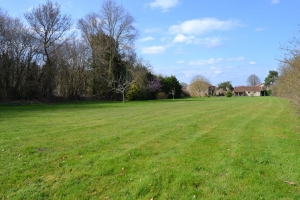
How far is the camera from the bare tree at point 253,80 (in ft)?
357

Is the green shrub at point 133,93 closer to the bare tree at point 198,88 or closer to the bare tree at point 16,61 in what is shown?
the bare tree at point 16,61

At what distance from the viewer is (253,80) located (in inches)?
4318

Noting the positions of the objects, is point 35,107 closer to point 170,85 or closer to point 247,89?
point 170,85

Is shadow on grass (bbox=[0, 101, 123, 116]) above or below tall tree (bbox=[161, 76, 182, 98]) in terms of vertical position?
below

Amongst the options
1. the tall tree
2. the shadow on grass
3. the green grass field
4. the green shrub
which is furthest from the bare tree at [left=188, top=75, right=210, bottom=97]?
the green grass field

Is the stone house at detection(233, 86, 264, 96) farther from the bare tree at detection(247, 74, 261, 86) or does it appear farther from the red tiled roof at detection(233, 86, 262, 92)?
the bare tree at detection(247, 74, 261, 86)

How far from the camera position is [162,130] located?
901 cm

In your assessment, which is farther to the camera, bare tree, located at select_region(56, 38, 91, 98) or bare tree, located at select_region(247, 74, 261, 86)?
bare tree, located at select_region(247, 74, 261, 86)

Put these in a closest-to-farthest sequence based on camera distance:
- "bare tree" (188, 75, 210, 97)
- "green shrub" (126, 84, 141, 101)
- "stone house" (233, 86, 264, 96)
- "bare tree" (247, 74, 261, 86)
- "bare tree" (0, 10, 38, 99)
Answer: "bare tree" (0, 10, 38, 99) < "green shrub" (126, 84, 141, 101) < "bare tree" (188, 75, 210, 97) < "stone house" (233, 86, 264, 96) < "bare tree" (247, 74, 261, 86)

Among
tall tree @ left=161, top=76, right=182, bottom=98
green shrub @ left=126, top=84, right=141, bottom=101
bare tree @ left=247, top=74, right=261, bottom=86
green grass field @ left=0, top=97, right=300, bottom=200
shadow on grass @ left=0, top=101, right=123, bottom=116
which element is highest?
bare tree @ left=247, top=74, right=261, bottom=86

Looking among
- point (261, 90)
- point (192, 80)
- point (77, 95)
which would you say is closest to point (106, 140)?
point (77, 95)

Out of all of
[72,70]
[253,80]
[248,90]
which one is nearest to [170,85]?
[72,70]

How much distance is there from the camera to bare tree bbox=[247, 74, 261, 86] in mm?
108850

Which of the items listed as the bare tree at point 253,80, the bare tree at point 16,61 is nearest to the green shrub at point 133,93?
the bare tree at point 16,61
